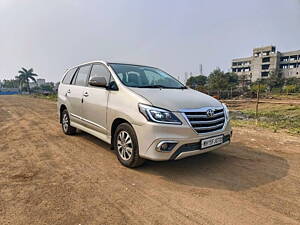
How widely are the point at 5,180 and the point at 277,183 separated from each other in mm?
3860

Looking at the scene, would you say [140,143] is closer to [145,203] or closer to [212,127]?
[145,203]

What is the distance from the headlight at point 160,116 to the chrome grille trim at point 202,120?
6.9 inches

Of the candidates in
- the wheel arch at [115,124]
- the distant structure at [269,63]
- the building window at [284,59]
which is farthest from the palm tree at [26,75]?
the building window at [284,59]

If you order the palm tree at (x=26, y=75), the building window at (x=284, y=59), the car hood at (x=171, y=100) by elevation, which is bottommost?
the car hood at (x=171, y=100)

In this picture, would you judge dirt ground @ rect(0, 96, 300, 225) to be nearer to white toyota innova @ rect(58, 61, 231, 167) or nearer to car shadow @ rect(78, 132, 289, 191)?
car shadow @ rect(78, 132, 289, 191)

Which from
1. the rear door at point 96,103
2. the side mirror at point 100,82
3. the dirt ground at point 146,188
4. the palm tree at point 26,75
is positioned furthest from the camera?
the palm tree at point 26,75

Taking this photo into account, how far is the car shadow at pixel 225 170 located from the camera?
2.92 meters

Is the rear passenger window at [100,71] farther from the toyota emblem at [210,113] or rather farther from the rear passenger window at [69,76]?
the toyota emblem at [210,113]

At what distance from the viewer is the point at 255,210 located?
7.43 ft

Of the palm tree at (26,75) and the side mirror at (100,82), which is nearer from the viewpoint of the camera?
the side mirror at (100,82)

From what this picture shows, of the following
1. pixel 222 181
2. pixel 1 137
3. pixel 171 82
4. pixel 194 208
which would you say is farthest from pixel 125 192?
pixel 1 137

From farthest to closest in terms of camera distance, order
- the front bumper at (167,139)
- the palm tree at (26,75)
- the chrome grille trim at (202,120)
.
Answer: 1. the palm tree at (26,75)
2. the chrome grille trim at (202,120)
3. the front bumper at (167,139)

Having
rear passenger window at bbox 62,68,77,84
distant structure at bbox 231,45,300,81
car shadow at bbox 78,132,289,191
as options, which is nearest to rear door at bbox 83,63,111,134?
car shadow at bbox 78,132,289,191

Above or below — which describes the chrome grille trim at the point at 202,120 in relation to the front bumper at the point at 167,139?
above
